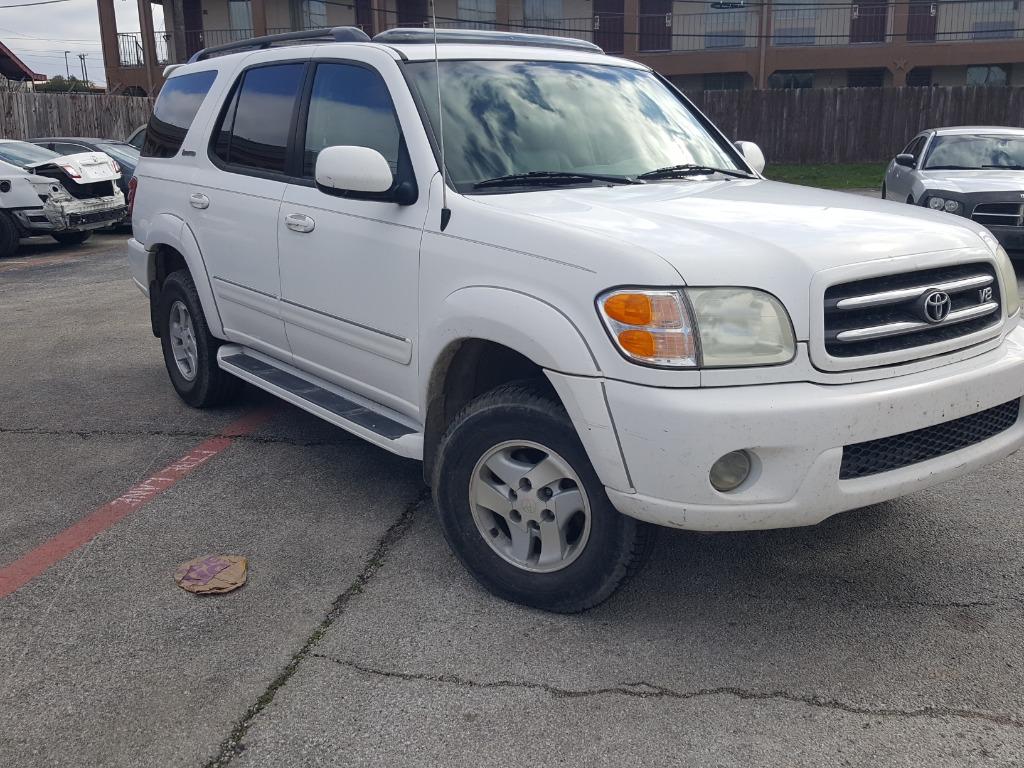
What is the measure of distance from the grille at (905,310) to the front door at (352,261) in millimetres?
1542

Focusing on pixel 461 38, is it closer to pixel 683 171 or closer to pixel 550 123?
pixel 550 123

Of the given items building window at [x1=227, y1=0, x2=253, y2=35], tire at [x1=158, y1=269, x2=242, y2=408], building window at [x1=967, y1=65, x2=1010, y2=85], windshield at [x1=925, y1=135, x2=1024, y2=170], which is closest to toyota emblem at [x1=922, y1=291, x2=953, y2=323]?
tire at [x1=158, y1=269, x2=242, y2=408]

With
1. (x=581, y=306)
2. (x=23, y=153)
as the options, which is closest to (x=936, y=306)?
(x=581, y=306)

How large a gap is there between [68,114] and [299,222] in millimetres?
22259

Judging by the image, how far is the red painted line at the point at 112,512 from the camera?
395 cm

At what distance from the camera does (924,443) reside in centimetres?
330

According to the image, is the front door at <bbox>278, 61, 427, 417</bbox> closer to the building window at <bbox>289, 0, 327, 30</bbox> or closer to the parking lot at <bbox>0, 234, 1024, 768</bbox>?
the parking lot at <bbox>0, 234, 1024, 768</bbox>

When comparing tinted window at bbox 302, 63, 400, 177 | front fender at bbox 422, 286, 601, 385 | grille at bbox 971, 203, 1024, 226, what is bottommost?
grille at bbox 971, 203, 1024, 226

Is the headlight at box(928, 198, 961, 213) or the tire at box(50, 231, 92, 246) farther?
Result: the tire at box(50, 231, 92, 246)

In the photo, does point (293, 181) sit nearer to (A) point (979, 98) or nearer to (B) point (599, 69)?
(B) point (599, 69)

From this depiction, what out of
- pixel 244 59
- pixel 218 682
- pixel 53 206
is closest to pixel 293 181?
pixel 244 59

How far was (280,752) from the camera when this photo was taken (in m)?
2.80

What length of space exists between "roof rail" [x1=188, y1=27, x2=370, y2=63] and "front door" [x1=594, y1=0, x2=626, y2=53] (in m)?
28.9

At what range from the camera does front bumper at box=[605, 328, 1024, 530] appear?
9.68 feet
